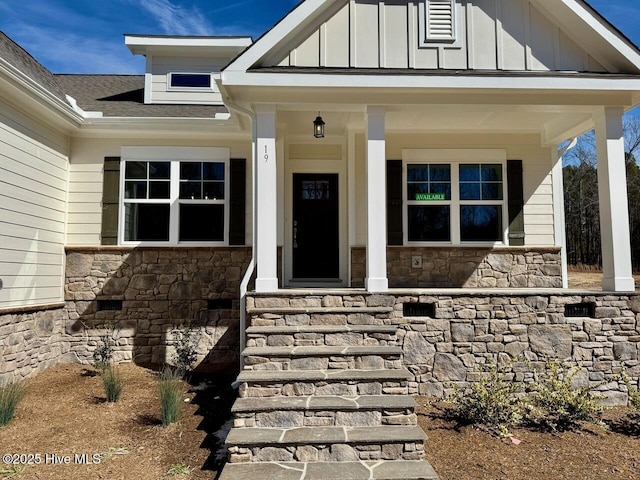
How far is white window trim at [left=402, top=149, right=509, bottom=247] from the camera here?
722 centimetres

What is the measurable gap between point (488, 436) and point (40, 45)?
10888mm

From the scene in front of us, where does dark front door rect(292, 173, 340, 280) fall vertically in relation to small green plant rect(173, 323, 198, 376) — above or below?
above

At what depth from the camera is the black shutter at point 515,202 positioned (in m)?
7.20

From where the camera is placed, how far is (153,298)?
274 inches

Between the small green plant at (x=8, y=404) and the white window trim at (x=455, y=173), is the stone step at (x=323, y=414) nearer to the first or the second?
the small green plant at (x=8, y=404)

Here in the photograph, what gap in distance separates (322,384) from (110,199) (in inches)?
194

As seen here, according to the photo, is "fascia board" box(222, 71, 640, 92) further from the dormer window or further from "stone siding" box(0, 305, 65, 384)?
"stone siding" box(0, 305, 65, 384)

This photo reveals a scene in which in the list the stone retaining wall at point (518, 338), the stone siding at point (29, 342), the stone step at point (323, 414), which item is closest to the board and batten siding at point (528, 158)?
the stone retaining wall at point (518, 338)

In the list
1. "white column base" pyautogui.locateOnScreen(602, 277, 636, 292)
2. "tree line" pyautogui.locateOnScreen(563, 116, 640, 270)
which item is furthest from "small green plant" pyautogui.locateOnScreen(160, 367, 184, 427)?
"tree line" pyautogui.locateOnScreen(563, 116, 640, 270)

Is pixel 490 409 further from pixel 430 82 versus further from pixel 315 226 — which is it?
pixel 315 226

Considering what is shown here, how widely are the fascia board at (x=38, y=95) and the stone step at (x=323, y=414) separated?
4732 mm

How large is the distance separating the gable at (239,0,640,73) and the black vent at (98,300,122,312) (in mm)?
4512

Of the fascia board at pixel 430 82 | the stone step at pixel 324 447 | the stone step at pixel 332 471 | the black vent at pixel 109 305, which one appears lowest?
the stone step at pixel 332 471

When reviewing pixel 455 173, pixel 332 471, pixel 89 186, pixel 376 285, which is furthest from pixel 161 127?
pixel 332 471
